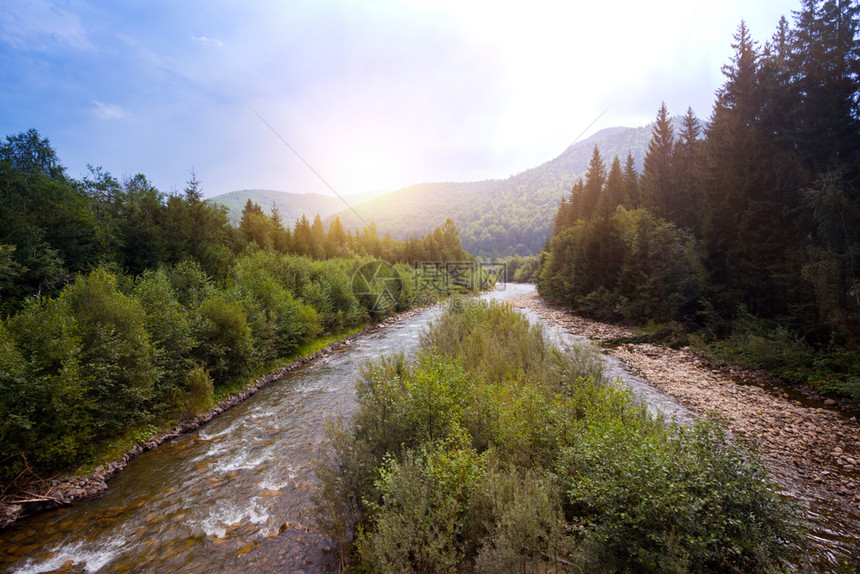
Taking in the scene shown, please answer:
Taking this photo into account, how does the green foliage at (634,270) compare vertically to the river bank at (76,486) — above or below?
above

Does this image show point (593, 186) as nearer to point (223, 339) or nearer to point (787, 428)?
point (787, 428)

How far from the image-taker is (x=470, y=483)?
15.4 ft

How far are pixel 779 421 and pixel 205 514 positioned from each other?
1445cm

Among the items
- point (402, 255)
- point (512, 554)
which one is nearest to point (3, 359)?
point (512, 554)

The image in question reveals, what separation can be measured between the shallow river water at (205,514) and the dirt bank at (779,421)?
53.9 inches

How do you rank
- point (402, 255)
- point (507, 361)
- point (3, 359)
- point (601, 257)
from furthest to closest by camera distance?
point (402, 255) < point (601, 257) < point (507, 361) < point (3, 359)

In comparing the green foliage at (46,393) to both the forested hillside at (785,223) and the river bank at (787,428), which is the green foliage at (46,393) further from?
the forested hillside at (785,223)

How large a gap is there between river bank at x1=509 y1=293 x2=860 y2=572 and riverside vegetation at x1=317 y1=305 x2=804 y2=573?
1.48m

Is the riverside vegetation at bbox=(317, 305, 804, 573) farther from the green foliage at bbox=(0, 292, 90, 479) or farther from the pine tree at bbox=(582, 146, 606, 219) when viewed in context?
the pine tree at bbox=(582, 146, 606, 219)

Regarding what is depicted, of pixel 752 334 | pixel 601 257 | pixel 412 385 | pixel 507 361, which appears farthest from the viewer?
pixel 601 257

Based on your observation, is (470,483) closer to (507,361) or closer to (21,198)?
(507,361)

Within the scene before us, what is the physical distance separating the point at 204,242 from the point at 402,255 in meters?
39.1

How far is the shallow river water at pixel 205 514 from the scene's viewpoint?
538 cm

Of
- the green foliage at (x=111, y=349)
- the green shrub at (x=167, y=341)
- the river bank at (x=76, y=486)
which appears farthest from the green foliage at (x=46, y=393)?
the green shrub at (x=167, y=341)
